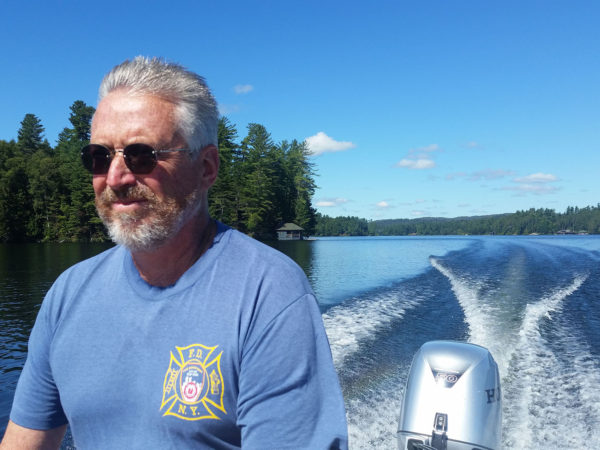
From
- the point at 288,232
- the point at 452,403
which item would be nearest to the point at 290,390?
the point at 452,403

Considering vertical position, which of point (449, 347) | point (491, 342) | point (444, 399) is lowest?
point (491, 342)

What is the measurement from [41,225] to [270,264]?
58.9 meters

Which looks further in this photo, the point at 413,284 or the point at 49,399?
the point at 413,284

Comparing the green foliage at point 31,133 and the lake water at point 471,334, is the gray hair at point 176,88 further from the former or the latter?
the green foliage at point 31,133

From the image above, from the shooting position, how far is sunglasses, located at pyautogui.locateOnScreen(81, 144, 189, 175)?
1.21 m

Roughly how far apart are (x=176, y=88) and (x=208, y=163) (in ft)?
0.75

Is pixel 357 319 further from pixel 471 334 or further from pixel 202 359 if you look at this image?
pixel 202 359

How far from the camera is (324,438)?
947mm

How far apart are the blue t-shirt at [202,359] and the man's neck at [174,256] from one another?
0.05m

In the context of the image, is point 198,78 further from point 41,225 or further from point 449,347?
point 41,225

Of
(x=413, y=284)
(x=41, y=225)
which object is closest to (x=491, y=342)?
(x=413, y=284)

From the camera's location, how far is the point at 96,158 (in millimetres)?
1300

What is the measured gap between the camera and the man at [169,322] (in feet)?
3.21

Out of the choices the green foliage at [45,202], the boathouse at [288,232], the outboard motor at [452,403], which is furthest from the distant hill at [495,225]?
the outboard motor at [452,403]
